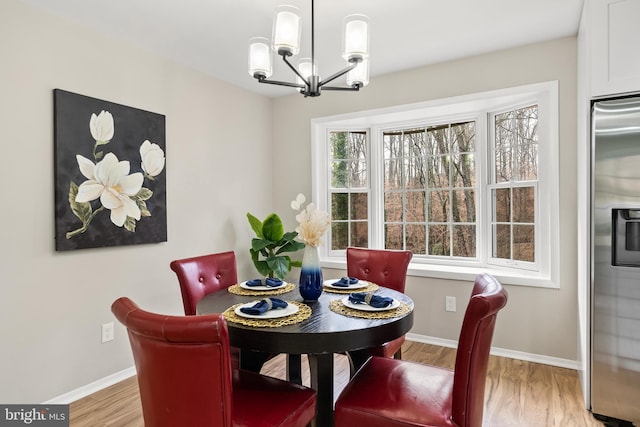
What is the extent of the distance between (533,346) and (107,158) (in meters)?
3.60

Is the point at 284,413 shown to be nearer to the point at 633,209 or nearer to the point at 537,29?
the point at 633,209

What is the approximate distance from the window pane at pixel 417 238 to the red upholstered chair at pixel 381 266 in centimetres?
119

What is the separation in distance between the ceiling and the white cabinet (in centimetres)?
30

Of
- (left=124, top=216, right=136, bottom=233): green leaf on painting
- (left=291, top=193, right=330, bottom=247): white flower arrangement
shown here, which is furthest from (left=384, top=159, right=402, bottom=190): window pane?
(left=124, top=216, right=136, bottom=233): green leaf on painting


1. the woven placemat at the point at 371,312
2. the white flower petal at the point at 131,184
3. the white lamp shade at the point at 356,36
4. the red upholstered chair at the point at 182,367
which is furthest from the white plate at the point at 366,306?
the white flower petal at the point at 131,184

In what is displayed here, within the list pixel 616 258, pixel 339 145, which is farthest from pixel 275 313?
pixel 339 145

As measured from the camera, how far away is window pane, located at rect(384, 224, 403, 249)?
3.96 m

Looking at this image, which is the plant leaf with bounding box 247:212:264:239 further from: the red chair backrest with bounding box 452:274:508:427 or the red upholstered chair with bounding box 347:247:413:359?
the red chair backrest with bounding box 452:274:508:427

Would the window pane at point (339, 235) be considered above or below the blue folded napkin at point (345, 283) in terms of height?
above

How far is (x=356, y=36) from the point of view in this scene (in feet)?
5.95

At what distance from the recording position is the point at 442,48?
10.0 feet

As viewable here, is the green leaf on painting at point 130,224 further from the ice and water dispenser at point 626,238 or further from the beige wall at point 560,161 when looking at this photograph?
the ice and water dispenser at point 626,238

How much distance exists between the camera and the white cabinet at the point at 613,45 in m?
2.09

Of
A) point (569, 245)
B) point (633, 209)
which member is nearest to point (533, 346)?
point (569, 245)
